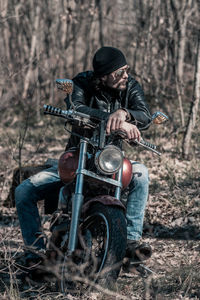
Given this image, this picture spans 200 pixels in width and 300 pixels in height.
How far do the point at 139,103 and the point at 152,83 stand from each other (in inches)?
265

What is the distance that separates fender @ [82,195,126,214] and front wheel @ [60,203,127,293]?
3cm

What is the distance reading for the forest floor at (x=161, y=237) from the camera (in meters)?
3.14

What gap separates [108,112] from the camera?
3408 mm

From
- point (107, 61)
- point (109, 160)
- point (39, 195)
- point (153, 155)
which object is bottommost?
point (153, 155)

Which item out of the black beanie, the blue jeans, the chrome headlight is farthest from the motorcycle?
the black beanie

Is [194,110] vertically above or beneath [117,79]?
beneath

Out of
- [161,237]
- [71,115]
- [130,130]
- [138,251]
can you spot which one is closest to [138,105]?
[130,130]

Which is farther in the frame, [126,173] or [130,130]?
[126,173]

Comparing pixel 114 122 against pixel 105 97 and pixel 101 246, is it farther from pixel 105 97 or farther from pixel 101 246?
pixel 101 246

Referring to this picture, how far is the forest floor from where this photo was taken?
3145 millimetres

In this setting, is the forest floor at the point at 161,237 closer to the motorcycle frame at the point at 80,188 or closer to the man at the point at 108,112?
the man at the point at 108,112

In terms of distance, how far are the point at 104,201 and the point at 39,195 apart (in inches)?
34.6

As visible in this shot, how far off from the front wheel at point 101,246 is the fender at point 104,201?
1.0 inches

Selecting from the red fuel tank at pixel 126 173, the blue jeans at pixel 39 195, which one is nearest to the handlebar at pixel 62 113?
the red fuel tank at pixel 126 173
